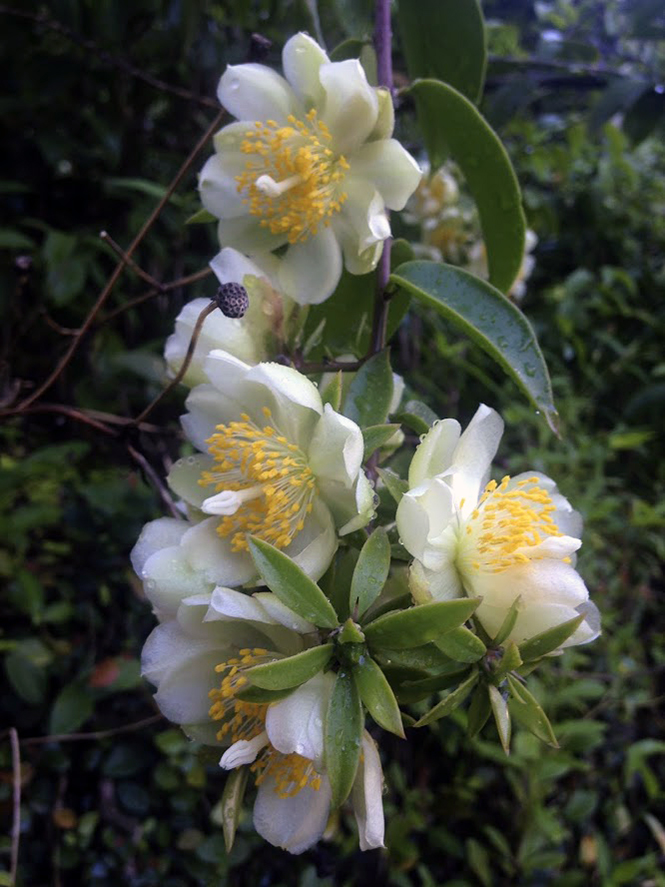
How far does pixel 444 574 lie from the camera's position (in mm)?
483

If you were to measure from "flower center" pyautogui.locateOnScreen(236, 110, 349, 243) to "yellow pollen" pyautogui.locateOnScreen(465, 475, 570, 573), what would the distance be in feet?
0.86

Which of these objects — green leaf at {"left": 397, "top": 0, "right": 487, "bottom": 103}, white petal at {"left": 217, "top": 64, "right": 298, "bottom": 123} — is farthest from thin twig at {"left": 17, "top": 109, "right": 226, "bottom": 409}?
green leaf at {"left": 397, "top": 0, "right": 487, "bottom": 103}

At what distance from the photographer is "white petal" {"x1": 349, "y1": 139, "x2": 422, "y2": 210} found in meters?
0.58

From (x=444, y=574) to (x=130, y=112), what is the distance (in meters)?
1.39

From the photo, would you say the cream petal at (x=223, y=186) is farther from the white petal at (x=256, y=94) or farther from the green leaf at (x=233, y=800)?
the green leaf at (x=233, y=800)

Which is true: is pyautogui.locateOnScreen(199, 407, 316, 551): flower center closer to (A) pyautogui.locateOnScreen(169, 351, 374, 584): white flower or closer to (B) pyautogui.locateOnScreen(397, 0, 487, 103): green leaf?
(A) pyautogui.locateOnScreen(169, 351, 374, 584): white flower

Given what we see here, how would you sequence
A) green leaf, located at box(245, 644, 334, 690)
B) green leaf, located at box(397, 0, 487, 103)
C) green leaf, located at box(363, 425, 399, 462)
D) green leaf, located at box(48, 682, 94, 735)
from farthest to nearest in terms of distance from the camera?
green leaf, located at box(48, 682, 94, 735)
green leaf, located at box(397, 0, 487, 103)
green leaf, located at box(363, 425, 399, 462)
green leaf, located at box(245, 644, 334, 690)

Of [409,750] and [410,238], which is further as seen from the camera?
[410,238]

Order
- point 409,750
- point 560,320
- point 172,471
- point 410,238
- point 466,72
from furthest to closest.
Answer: point 560,320, point 410,238, point 409,750, point 466,72, point 172,471

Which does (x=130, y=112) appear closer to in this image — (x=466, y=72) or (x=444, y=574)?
(x=466, y=72)

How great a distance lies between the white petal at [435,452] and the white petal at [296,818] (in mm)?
206

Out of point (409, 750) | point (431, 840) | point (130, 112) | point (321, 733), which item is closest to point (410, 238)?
point (130, 112)

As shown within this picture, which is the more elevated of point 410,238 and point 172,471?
point 172,471

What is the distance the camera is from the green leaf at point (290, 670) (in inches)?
15.7
